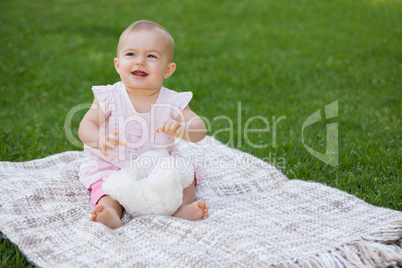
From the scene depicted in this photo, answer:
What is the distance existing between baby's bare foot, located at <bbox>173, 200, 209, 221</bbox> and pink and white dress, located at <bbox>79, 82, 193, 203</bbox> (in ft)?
1.39

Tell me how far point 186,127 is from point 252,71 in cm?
303

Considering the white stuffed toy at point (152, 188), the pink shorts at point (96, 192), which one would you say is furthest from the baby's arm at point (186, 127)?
the pink shorts at point (96, 192)

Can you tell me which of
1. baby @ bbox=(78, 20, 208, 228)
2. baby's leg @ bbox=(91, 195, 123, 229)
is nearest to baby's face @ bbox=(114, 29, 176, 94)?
baby @ bbox=(78, 20, 208, 228)

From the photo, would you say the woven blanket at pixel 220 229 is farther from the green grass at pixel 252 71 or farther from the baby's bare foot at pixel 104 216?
the green grass at pixel 252 71

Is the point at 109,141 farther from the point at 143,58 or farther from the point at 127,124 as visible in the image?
the point at 143,58

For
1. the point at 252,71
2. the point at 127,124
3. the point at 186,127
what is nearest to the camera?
the point at 186,127

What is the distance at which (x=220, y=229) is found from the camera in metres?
2.05

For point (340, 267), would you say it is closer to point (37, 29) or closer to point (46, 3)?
point (37, 29)

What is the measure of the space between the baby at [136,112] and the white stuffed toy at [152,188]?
8cm

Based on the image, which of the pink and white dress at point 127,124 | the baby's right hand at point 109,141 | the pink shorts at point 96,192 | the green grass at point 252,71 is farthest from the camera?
the green grass at point 252,71

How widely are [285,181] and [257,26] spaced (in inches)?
182

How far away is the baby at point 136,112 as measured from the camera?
7.72ft

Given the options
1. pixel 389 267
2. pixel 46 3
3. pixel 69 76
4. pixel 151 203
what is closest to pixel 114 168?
pixel 151 203

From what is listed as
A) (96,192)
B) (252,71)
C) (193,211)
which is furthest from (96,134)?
(252,71)
